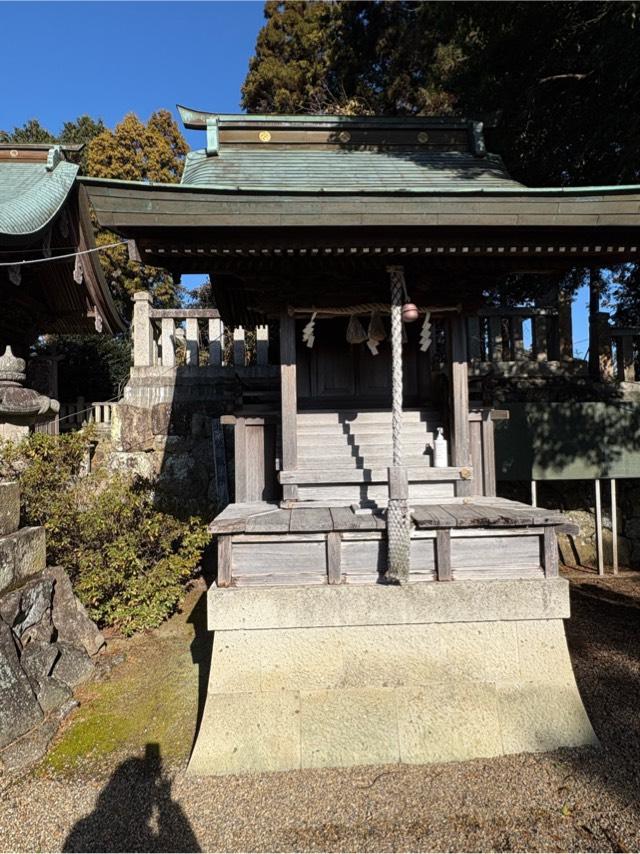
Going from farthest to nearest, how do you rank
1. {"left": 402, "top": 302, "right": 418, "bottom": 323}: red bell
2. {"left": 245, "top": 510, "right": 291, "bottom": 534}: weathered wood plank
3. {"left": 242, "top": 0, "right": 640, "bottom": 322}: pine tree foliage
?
{"left": 242, "top": 0, "right": 640, "bottom": 322}: pine tree foliage < {"left": 402, "top": 302, "right": 418, "bottom": 323}: red bell < {"left": 245, "top": 510, "right": 291, "bottom": 534}: weathered wood plank

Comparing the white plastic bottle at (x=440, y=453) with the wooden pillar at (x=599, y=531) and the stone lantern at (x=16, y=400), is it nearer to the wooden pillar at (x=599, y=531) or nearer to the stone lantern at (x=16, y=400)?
the wooden pillar at (x=599, y=531)

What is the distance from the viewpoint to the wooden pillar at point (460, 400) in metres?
4.47

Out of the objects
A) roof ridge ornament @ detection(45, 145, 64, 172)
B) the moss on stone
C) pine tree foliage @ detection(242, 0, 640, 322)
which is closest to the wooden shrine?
the moss on stone

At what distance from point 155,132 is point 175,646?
18.3 metres

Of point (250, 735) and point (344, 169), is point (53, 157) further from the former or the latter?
point (250, 735)

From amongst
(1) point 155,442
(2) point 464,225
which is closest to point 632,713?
(2) point 464,225

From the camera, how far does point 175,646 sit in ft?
16.6

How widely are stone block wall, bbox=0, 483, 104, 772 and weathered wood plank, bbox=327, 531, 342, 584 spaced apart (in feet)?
9.27

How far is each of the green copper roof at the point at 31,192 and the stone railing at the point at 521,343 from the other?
7379 millimetres

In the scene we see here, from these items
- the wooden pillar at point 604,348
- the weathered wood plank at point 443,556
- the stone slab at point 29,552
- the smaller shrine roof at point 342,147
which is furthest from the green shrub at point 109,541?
the wooden pillar at point 604,348

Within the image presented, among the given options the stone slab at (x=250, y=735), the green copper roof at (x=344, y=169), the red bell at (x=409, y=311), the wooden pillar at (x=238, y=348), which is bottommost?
the stone slab at (x=250, y=735)

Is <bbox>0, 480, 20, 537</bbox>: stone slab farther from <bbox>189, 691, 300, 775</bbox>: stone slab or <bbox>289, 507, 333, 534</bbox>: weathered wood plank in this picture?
<bbox>289, 507, 333, 534</bbox>: weathered wood plank

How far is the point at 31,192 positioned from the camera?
6.96 metres

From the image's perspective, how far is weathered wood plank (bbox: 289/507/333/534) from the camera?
11.6 ft
